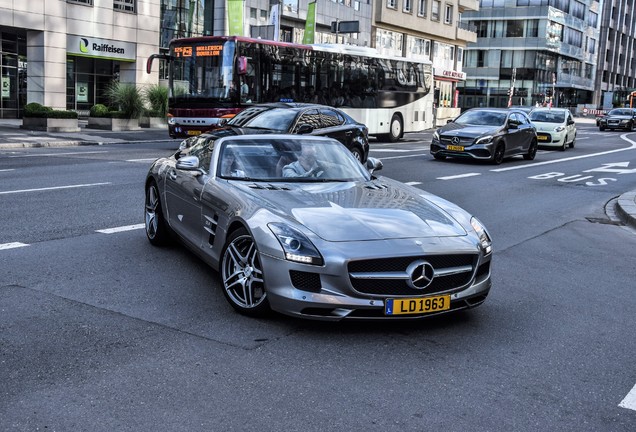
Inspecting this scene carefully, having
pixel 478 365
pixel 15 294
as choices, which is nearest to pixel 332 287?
pixel 478 365

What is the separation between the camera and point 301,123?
1573 centimetres

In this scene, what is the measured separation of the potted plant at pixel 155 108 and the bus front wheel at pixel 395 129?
376 inches

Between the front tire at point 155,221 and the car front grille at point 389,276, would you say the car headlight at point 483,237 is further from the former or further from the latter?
the front tire at point 155,221

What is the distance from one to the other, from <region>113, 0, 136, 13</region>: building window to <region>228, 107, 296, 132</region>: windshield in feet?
71.4

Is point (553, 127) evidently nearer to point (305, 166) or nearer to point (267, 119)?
point (267, 119)

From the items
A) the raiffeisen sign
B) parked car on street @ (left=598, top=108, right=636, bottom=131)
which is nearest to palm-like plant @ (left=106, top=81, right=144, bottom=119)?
the raiffeisen sign

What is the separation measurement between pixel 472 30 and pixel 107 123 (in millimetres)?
48387

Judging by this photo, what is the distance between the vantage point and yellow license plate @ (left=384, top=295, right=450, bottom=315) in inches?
200

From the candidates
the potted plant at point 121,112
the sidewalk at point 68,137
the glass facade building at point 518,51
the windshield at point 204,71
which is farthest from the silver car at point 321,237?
the glass facade building at point 518,51

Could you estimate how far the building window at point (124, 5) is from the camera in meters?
34.9

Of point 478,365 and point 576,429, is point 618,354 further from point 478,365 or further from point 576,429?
point 576,429

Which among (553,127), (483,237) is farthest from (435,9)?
(483,237)

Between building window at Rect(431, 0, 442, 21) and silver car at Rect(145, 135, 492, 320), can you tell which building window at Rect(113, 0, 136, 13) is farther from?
building window at Rect(431, 0, 442, 21)

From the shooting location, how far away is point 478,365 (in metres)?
4.74
